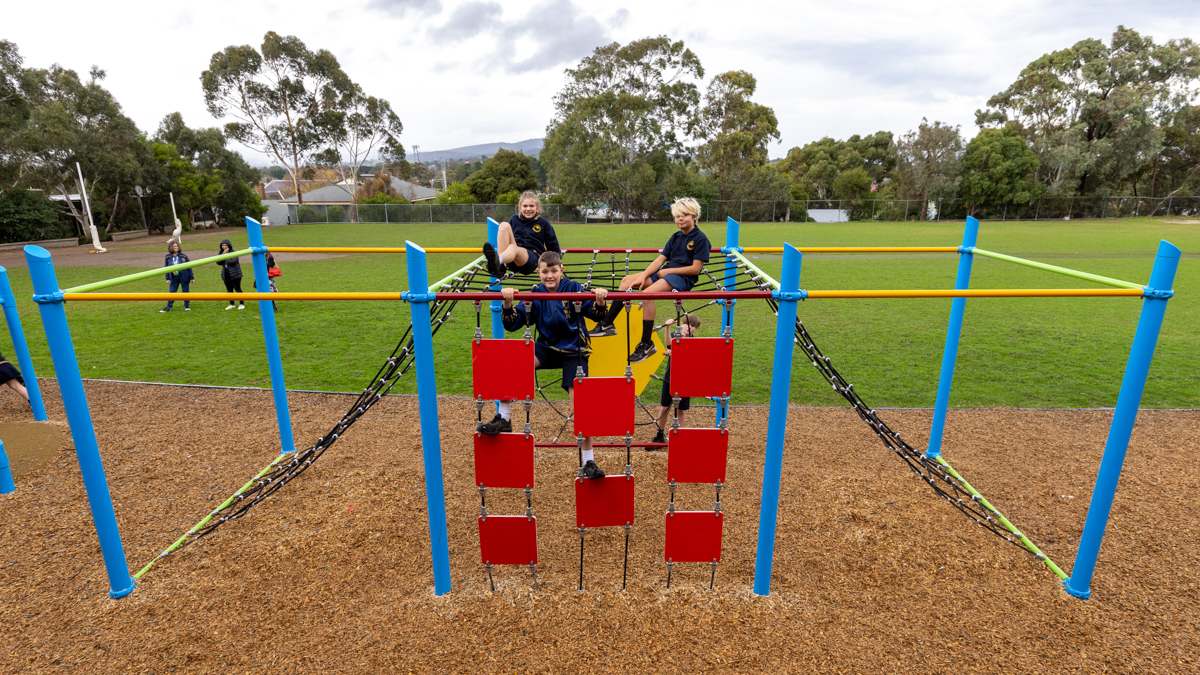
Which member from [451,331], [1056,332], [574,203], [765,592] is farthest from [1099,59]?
[765,592]

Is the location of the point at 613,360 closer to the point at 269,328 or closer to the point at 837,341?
the point at 269,328

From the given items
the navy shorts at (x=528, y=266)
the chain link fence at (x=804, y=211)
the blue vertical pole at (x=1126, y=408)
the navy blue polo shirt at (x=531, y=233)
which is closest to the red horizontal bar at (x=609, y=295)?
the blue vertical pole at (x=1126, y=408)

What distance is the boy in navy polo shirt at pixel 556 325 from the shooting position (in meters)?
3.80

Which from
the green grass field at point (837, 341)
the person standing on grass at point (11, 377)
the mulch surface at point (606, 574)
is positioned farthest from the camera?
the green grass field at point (837, 341)

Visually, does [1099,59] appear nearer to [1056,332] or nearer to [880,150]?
[880,150]

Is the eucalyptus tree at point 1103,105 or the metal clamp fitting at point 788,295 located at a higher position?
the eucalyptus tree at point 1103,105

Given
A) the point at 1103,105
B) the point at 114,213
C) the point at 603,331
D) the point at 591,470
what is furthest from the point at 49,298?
the point at 1103,105

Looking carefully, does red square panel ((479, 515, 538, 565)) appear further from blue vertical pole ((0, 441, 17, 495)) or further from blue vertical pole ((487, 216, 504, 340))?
blue vertical pole ((0, 441, 17, 495))

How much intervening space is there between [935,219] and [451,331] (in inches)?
1683

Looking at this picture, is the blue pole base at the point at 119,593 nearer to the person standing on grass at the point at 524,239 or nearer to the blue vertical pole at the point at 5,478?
the blue vertical pole at the point at 5,478

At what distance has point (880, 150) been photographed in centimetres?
5541

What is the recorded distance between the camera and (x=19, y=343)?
546 cm

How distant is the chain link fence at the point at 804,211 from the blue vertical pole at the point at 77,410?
127ft

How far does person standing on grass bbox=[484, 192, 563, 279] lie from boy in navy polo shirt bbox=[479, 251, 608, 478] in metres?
0.84
